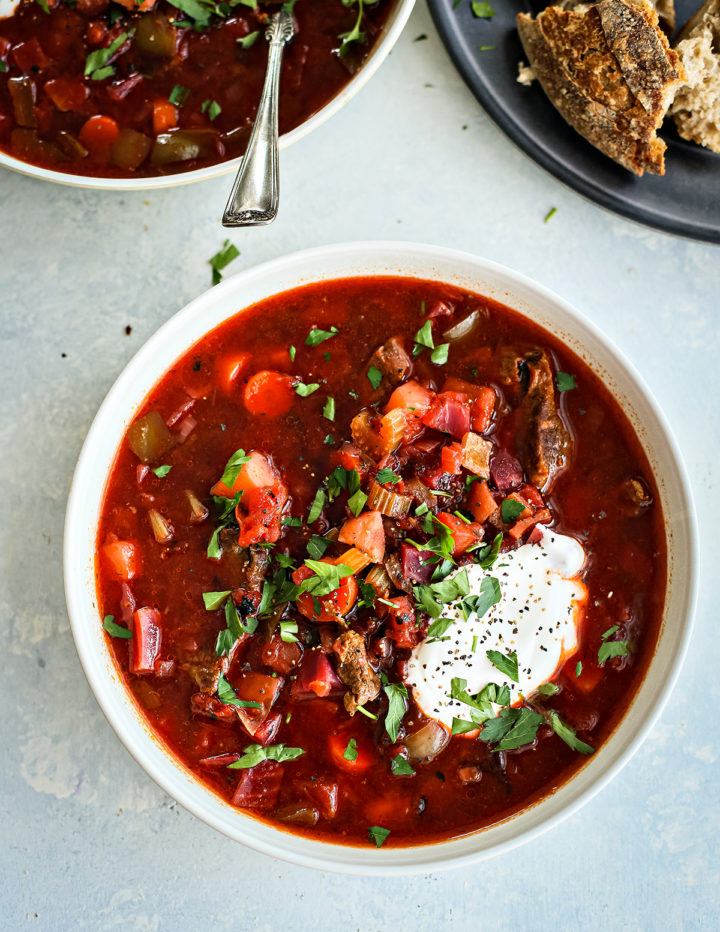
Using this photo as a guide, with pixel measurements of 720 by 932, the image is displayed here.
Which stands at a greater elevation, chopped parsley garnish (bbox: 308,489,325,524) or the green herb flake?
chopped parsley garnish (bbox: 308,489,325,524)

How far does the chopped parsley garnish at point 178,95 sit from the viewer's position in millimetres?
3291

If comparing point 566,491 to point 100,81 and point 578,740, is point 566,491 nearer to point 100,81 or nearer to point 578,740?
point 578,740

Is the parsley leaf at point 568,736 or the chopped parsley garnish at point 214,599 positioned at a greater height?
the chopped parsley garnish at point 214,599

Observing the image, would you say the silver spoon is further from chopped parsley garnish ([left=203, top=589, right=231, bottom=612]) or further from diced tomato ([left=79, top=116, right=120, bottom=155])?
chopped parsley garnish ([left=203, top=589, right=231, bottom=612])

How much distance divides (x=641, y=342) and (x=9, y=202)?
2.97m

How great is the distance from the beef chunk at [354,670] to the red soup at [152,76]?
6.85 feet

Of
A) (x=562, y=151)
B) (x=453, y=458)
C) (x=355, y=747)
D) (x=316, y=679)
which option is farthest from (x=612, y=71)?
(x=355, y=747)

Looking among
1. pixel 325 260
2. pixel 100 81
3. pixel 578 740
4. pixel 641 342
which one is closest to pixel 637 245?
pixel 641 342

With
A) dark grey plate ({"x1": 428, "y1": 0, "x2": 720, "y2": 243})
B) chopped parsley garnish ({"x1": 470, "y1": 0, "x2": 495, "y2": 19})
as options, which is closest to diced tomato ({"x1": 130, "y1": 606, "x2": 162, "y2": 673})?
dark grey plate ({"x1": 428, "y1": 0, "x2": 720, "y2": 243})

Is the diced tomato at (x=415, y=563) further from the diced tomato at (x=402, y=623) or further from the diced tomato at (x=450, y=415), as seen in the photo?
the diced tomato at (x=450, y=415)

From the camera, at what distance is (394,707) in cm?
310

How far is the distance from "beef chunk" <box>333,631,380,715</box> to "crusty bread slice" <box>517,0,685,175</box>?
2292mm

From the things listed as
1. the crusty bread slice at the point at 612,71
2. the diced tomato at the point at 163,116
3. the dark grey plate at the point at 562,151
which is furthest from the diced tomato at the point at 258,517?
the crusty bread slice at the point at 612,71

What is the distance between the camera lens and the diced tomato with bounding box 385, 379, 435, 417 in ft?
10.2
